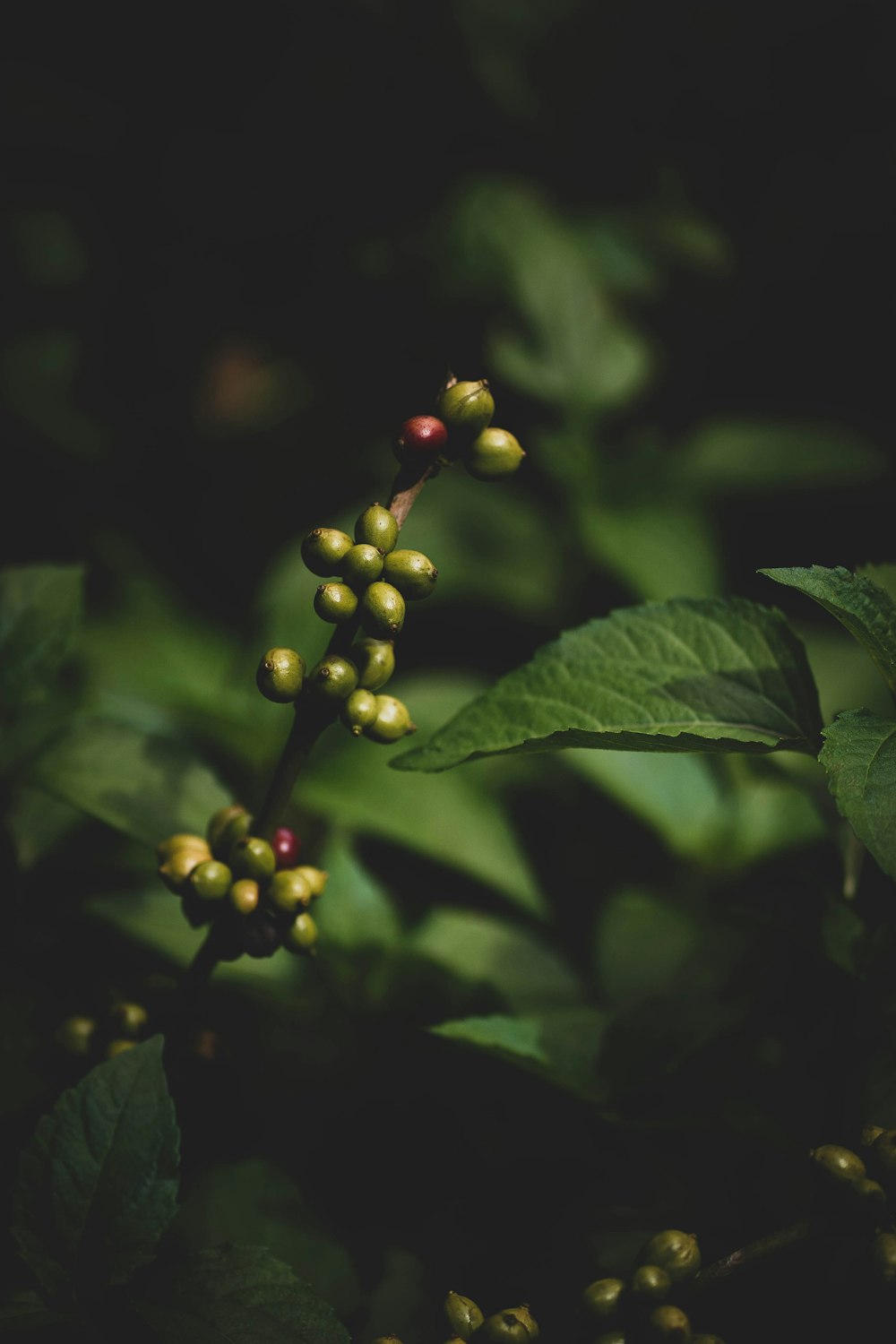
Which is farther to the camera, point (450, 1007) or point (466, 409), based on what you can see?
point (450, 1007)

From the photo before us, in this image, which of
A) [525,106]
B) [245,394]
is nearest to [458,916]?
[245,394]

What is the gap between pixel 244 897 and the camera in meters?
0.86

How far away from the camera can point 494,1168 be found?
1.11m

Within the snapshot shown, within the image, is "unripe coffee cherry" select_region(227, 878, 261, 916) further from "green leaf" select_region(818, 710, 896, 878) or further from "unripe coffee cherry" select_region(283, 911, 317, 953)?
"green leaf" select_region(818, 710, 896, 878)

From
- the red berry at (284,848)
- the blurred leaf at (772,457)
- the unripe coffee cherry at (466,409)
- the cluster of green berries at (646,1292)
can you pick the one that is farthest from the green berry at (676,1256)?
the blurred leaf at (772,457)

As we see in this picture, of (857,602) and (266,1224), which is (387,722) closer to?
(857,602)

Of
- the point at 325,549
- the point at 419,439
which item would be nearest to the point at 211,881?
the point at 325,549

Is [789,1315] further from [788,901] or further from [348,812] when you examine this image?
[348,812]

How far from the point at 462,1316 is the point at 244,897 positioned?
1.18 feet

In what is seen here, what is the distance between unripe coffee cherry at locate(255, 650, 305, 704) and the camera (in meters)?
0.81

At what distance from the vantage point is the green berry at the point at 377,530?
80cm

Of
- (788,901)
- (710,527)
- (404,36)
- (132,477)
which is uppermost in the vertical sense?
(404,36)

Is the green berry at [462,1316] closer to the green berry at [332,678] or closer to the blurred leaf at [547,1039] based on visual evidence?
the blurred leaf at [547,1039]

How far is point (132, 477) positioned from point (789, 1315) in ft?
8.49
